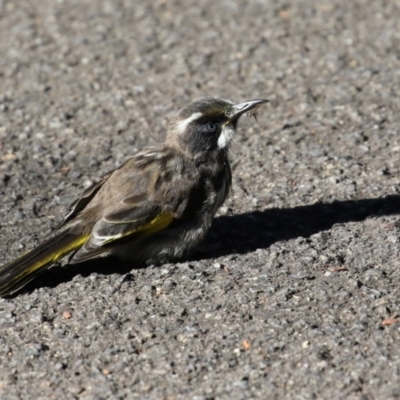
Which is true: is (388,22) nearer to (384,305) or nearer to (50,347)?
(384,305)

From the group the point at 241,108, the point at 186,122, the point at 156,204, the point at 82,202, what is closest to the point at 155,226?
the point at 156,204

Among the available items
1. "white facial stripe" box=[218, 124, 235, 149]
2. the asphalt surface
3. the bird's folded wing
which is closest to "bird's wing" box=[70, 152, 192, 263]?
the bird's folded wing

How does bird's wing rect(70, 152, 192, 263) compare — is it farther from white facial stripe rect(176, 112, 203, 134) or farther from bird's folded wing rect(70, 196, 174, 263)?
white facial stripe rect(176, 112, 203, 134)

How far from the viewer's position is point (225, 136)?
7625mm

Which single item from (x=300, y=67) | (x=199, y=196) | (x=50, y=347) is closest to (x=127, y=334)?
(x=50, y=347)

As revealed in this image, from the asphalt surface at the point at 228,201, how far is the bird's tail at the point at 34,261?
5.5 inches

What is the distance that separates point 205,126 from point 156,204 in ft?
2.92

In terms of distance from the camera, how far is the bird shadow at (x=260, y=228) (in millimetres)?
7285

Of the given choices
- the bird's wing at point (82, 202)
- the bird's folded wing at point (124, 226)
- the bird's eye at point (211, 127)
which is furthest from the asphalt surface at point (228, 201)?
the bird's eye at point (211, 127)

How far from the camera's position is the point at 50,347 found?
6.12m

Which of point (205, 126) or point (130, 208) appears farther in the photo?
point (205, 126)

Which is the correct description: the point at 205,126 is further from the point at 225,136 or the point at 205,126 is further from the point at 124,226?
the point at 124,226

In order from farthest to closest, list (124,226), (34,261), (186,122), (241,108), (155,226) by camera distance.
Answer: (241,108) → (186,122) → (155,226) → (124,226) → (34,261)

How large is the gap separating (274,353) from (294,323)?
360 mm
